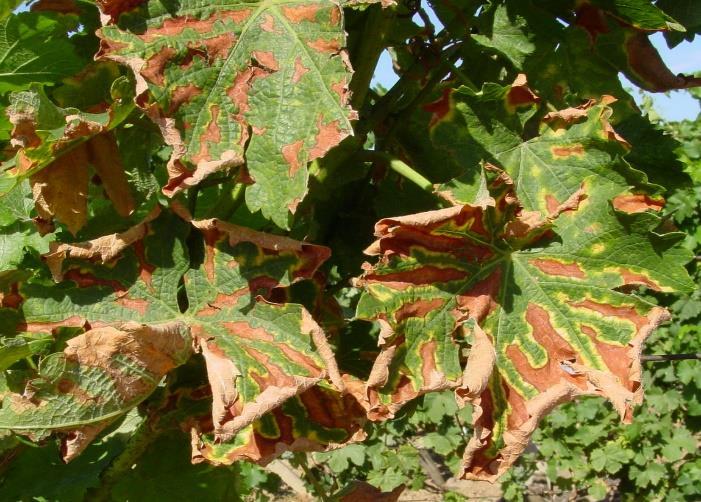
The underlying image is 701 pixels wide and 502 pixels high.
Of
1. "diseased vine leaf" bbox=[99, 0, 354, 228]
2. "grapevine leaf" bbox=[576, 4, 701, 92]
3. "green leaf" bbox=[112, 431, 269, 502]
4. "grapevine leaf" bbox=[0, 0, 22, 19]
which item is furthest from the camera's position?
"green leaf" bbox=[112, 431, 269, 502]

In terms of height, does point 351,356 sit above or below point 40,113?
below

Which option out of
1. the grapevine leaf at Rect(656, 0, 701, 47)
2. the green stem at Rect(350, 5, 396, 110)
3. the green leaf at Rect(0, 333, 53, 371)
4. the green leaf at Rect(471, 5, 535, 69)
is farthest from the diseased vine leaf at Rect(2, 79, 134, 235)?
the grapevine leaf at Rect(656, 0, 701, 47)

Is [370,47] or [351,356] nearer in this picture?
[370,47]

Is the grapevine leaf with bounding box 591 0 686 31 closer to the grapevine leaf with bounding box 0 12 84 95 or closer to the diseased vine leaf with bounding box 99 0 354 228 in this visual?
the diseased vine leaf with bounding box 99 0 354 228

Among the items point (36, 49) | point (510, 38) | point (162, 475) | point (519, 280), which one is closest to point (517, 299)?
point (519, 280)

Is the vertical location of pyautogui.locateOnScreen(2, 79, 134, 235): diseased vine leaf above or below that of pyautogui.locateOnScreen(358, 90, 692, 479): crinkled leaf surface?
above

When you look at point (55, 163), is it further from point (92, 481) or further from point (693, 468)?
point (693, 468)

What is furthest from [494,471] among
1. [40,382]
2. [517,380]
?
[40,382]

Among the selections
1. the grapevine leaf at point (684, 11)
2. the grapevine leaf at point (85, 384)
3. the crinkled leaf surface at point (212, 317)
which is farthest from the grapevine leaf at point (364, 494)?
the grapevine leaf at point (684, 11)

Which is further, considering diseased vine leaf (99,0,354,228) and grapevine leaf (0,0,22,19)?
grapevine leaf (0,0,22,19)
